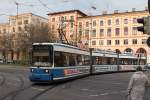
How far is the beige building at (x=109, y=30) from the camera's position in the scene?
312 feet

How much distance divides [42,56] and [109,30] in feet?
259

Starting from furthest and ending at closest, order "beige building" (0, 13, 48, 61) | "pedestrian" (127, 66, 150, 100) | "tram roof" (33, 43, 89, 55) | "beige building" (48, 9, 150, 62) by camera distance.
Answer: "beige building" (0, 13, 48, 61)
"beige building" (48, 9, 150, 62)
"tram roof" (33, 43, 89, 55)
"pedestrian" (127, 66, 150, 100)

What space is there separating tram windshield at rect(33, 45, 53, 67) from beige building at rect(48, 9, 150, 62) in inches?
2708

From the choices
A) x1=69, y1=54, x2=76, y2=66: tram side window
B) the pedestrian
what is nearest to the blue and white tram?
x1=69, y1=54, x2=76, y2=66: tram side window

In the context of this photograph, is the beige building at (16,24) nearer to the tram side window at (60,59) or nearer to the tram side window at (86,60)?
the tram side window at (86,60)

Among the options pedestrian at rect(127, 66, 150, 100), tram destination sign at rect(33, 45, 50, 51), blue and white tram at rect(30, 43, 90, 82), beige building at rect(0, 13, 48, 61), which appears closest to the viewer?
pedestrian at rect(127, 66, 150, 100)

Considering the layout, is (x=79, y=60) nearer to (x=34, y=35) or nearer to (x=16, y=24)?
(x=34, y=35)

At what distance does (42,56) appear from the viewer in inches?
910

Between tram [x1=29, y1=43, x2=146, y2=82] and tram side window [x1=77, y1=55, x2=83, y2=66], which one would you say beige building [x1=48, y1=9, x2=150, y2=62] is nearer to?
tram [x1=29, y1=43, x2=146, y2=82]

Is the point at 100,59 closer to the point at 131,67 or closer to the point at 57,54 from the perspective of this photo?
the point at 131,67

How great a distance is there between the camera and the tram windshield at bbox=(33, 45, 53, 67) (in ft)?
75.2

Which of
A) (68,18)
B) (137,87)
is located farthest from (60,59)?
(68,18)

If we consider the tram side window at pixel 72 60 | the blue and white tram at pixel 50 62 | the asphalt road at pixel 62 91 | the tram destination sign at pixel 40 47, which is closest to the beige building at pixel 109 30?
the tram side window at pixel 72 60

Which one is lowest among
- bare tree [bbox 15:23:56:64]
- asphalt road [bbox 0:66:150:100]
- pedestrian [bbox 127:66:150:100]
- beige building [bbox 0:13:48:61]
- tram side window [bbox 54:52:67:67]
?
asphalt road [bbox 0:66:150:100]
